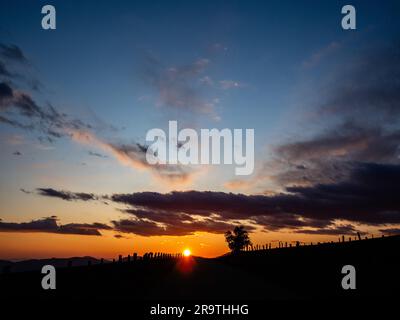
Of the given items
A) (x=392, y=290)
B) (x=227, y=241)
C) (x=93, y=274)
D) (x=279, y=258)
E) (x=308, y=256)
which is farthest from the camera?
(x=227, y=241)

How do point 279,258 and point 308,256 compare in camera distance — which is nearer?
point 308,256

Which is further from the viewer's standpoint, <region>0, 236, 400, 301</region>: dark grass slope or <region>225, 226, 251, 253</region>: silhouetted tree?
<region>225, 226, 251, 253</region>: silhouetted tree

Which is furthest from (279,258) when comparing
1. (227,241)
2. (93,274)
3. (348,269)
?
(227,241)

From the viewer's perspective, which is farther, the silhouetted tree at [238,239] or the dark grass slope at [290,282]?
the silhouetted tree at [238,239]

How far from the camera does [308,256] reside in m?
29.3

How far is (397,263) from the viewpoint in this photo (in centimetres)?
1816

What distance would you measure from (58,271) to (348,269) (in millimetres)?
13709

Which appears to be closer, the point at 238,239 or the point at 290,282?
the point at 290,282
